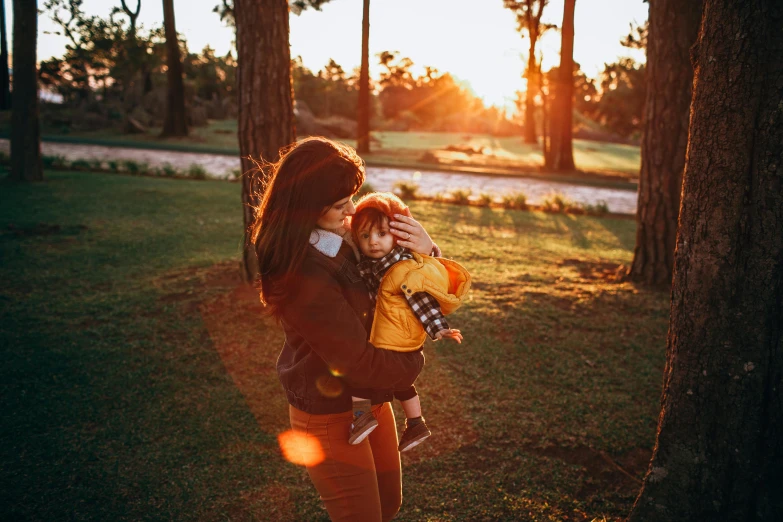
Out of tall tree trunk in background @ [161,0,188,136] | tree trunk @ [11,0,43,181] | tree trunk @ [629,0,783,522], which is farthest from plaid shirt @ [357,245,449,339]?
tall tree trunk in background @ [161,0,188,136]

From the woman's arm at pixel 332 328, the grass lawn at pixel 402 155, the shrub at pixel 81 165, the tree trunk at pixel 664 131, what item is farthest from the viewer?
the grass lawn at pixel 402 155

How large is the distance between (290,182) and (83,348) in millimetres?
3798

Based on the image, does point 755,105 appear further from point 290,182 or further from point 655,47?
point 655,47

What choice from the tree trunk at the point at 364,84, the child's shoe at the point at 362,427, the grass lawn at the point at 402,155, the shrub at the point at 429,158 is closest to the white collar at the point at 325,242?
the child's shoe at the point at 362,427

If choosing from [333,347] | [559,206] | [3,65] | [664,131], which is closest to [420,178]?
[559,206]

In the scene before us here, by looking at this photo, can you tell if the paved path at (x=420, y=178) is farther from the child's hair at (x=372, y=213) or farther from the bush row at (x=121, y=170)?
the child's hair at (x=372, y=213)

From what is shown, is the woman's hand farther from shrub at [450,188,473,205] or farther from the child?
shrub at [450,188,473,205]

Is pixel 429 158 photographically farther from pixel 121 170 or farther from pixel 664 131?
pixel 664 131

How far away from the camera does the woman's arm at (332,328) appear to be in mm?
1929

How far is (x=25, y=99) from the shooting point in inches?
495

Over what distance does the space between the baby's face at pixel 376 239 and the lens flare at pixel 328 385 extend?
467 mm

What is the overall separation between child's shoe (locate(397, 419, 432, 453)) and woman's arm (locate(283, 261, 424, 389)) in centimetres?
45

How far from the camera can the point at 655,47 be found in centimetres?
641

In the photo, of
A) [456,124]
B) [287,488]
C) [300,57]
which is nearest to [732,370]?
[287,488]
